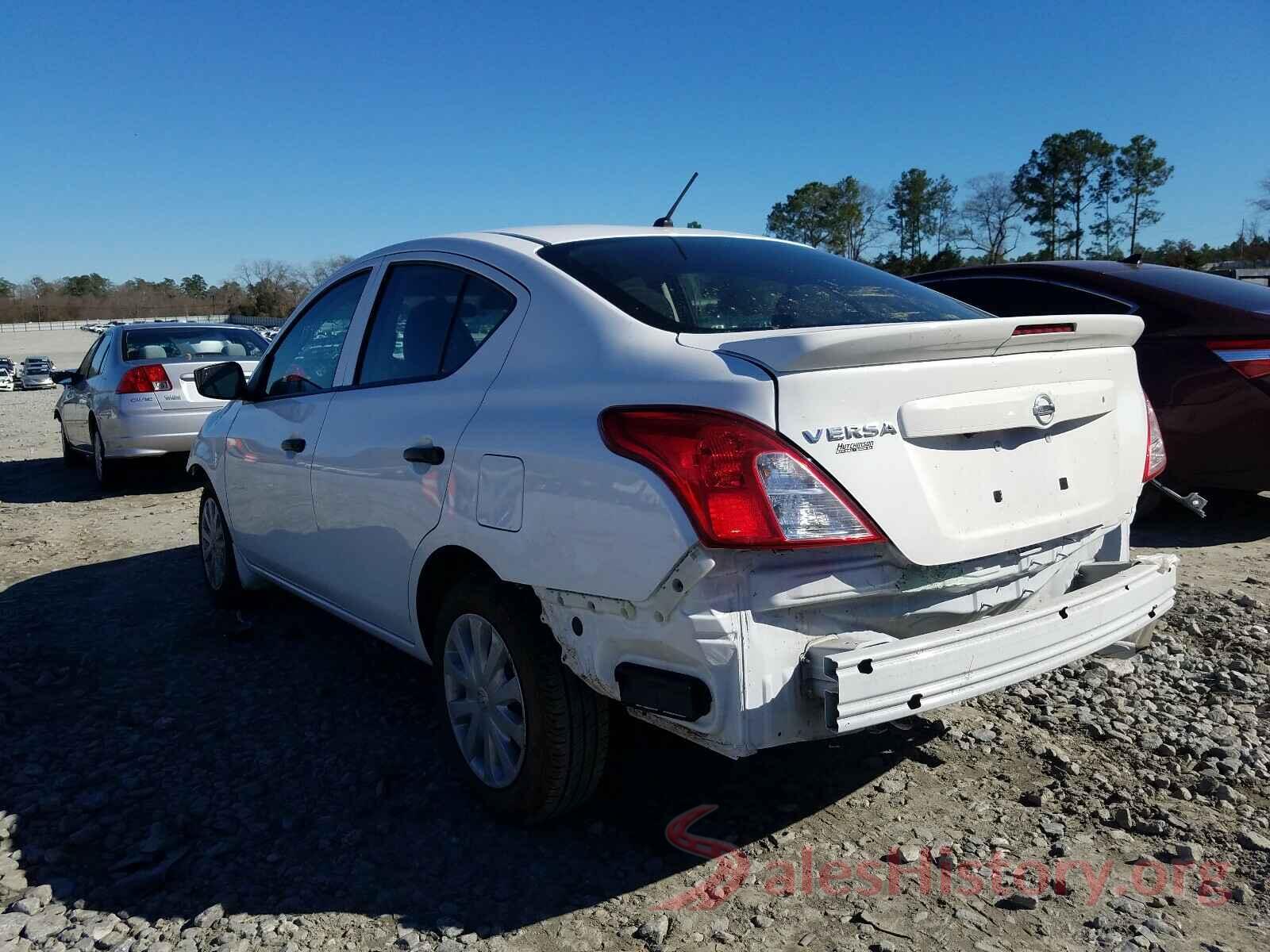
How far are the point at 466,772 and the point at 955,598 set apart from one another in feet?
5.15

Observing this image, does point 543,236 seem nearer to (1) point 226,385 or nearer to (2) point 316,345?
(2) point 316,345

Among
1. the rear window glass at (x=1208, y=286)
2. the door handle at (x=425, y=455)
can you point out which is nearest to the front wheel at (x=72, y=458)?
the door handle at (x=425, y=455)

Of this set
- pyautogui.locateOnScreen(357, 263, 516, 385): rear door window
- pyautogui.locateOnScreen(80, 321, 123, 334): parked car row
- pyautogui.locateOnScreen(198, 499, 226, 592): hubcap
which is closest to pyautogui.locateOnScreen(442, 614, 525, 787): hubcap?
pyautogui.locateOnScreen(357, 263, 516, 385): rear door window

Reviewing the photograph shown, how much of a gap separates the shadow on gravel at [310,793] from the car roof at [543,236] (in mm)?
1605

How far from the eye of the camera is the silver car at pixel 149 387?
A: 9.20m

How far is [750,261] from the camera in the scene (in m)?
3.32

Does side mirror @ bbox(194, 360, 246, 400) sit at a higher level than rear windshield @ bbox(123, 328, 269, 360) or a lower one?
lower

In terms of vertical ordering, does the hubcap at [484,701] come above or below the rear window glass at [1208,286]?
below

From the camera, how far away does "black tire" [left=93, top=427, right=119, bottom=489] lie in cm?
956

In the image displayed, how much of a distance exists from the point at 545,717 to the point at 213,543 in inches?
130

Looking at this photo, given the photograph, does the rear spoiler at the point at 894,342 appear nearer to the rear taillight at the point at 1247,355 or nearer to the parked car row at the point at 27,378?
the rear taillight at the point at 1247,355

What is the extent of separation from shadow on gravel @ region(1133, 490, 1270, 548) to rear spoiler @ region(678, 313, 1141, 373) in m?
3.71

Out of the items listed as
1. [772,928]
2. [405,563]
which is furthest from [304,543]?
[772,928]

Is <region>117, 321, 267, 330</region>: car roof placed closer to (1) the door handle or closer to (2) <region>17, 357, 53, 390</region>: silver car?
(1) the door handle
